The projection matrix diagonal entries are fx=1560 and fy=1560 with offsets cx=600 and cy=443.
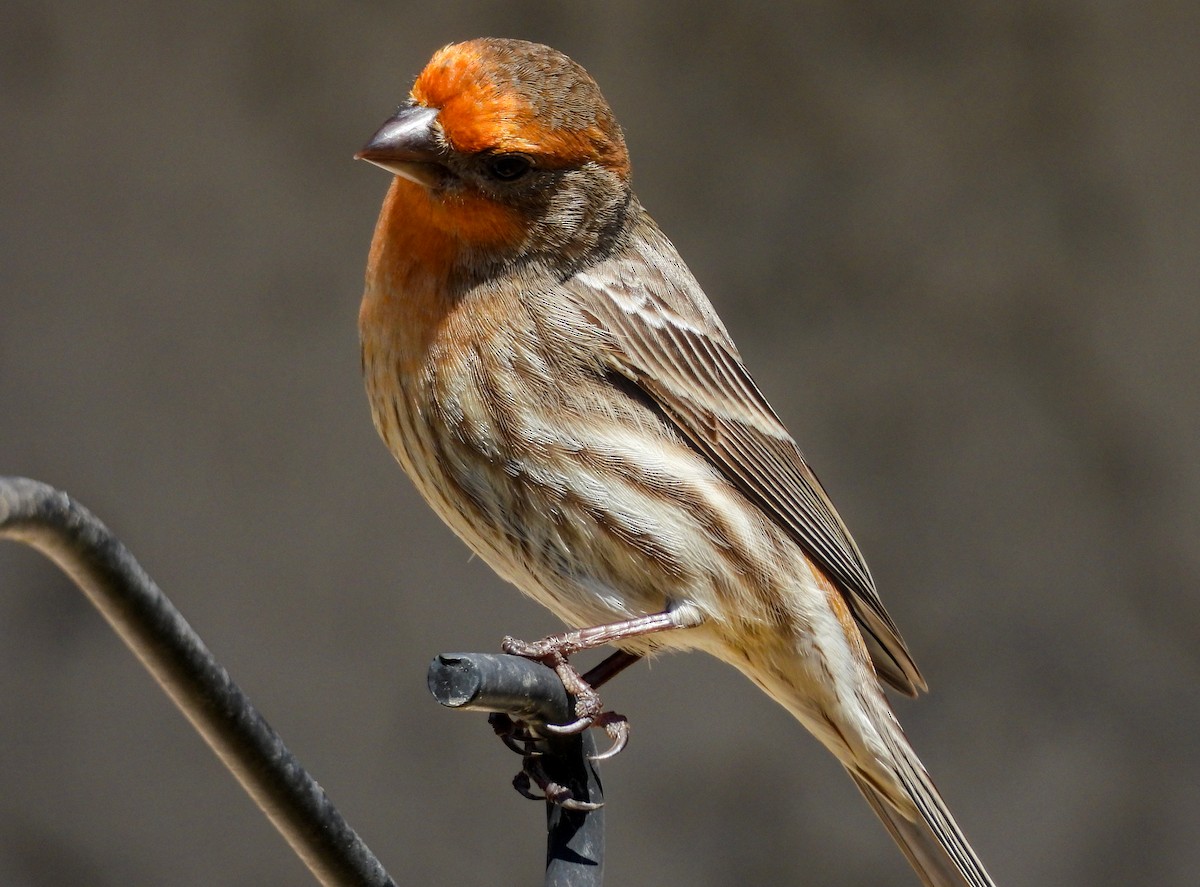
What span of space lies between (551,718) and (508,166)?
0.85m

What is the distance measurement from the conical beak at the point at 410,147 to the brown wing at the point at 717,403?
35cm

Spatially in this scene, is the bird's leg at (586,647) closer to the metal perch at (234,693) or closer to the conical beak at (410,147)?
the metal perch at (234,693)

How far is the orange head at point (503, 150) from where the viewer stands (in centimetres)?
229

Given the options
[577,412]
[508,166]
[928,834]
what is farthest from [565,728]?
[928,834]

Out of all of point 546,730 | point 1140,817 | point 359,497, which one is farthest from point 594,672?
point 1140,817

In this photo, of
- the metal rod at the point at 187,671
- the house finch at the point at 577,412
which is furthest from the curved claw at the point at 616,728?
the metal rod at the point at 187,671

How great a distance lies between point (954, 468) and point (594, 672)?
6.00 feet

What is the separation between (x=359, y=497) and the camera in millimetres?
4145

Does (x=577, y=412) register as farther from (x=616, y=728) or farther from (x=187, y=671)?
(x=187, y=671)

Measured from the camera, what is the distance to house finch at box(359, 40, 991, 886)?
236 centimetres

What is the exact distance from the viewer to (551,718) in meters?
2.06

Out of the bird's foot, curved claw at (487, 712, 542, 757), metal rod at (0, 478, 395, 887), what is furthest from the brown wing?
metal rod at (0, 478, 395, 887)

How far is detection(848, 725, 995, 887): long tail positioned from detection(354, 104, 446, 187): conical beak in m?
1.29

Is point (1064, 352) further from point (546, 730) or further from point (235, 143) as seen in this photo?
point (546, 730)
